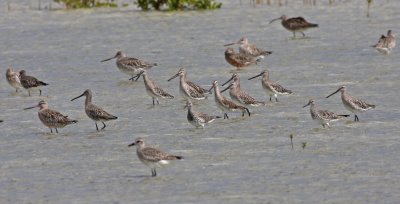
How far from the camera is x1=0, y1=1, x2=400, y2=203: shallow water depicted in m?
12.2

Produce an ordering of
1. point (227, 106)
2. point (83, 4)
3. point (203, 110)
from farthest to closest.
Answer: point (83, 4)
point (203, 110)
point (227, 106)

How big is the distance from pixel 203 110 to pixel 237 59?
4.19 meters

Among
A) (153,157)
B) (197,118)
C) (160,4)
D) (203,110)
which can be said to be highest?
(153,157)

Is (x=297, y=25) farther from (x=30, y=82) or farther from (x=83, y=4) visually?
(x=30, y=82)

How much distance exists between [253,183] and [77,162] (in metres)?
2.51

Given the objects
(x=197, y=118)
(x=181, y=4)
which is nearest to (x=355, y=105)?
(x=197, y=118)

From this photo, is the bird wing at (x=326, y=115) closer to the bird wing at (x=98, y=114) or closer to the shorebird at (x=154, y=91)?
the bird wing at (x=98, y=114)

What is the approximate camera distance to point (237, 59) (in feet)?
71.7

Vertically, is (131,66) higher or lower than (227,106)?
lower

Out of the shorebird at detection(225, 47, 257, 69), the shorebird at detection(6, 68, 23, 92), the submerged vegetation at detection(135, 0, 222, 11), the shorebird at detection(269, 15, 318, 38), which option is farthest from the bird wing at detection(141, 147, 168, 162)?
the submerged vegetation at detection(135, 0, 222, 11)

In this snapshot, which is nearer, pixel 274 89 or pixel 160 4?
pixel 274 89

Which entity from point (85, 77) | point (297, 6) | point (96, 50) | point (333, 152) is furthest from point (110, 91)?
point (297, 6)

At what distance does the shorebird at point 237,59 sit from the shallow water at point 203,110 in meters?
0.19

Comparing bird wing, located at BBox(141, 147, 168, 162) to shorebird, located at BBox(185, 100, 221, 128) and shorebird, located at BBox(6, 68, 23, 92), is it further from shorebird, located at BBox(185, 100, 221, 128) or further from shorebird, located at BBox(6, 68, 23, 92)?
shorebird, located at BBox(6, 68, 23, 92)
